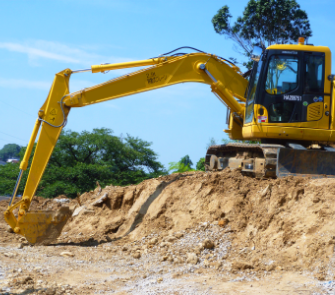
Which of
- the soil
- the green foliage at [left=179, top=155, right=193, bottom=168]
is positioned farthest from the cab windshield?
the green foliage at [left=179, top=155, right=193, bottom=168]

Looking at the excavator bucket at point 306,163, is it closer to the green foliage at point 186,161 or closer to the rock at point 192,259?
the rock at point 192,259

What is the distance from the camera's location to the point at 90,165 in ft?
60.7

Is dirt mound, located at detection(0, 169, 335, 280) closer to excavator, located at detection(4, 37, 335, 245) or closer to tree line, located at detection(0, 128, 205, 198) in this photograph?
excavator, located at detection(4, 37, 335, 245)

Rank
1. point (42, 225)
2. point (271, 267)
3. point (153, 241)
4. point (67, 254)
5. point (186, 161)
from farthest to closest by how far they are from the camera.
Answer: point (186, 161) < point (42, 225) < point (153, 241) < point (67, 254) < point (271, 267)

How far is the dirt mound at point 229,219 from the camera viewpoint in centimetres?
612

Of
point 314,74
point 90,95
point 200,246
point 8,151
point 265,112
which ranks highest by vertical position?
point 314,74

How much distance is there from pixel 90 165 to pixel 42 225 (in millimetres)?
9937

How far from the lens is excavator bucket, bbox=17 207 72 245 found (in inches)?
332

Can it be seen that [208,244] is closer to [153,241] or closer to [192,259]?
[192,259]

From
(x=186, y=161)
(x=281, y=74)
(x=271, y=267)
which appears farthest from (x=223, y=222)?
(x=186, y=161)

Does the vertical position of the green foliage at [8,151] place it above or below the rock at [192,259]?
above

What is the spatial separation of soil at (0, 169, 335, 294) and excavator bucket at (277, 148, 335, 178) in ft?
1.94

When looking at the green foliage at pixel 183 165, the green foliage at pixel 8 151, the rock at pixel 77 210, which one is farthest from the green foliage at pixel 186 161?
the green foliage at pixel 8 151

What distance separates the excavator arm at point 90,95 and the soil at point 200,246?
46cm
